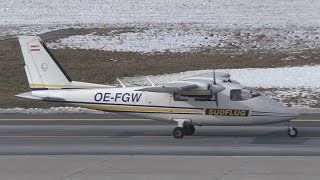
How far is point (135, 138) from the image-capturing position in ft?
85.2

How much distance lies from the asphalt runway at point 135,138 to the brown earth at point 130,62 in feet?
32.4

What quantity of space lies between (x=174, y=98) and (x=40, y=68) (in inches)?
196

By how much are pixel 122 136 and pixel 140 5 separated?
45603mm

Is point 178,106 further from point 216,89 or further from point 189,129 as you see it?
point 216,89

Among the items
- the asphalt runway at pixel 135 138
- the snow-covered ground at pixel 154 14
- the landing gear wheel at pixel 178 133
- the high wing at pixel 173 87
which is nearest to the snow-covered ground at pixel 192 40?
the snow-covered ground at pixel 154 14

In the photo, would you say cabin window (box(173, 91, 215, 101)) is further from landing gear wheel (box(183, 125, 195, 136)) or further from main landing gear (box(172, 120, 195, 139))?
landing gear wheel (box(183, 125, 195, 136))

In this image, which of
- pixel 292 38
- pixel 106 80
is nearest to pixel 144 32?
pixel 292 38

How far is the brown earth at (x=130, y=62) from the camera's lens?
139 ft

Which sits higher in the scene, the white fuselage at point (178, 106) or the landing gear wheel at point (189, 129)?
the white fuselage at point (178, 106)

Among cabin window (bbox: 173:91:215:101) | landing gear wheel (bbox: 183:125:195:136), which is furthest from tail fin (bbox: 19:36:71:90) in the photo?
landing gear wheel (bbox: 183:125:195:136)

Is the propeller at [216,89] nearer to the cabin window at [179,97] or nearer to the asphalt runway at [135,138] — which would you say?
the cabin window at [179,97]

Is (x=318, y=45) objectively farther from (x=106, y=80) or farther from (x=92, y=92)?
(x=92, y=92)

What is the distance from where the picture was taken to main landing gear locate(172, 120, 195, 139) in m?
26.2

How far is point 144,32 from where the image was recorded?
55750 millimetres
